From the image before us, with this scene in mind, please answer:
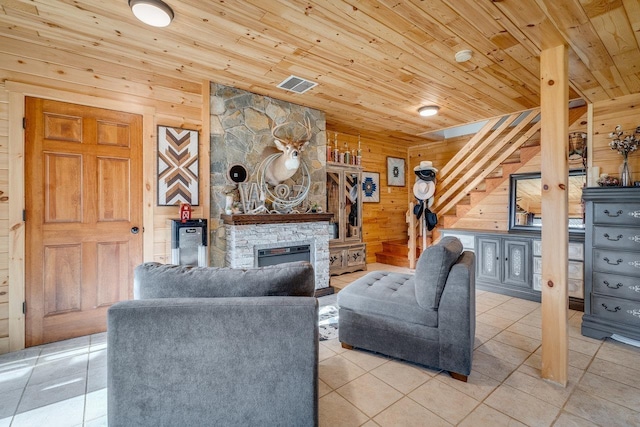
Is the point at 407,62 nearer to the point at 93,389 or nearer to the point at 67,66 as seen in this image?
the point at 67,66

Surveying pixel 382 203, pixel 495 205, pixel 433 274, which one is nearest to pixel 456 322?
pixel 433 274

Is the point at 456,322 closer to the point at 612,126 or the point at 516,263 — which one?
the point at 516,263

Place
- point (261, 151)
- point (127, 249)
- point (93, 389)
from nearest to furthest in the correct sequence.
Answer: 1. point (93, 389)
2. point (127, 249)
3. point (261, 151)

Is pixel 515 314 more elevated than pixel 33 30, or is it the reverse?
pixel 33 30

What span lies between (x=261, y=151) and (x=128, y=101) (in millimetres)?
1436

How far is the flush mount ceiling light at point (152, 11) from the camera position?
195 cm

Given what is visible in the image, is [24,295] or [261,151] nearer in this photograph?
[24,295]

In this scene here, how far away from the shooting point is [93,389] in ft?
6.66

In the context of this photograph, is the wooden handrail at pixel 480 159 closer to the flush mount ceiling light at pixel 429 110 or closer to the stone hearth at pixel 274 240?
the flush mount ceiling light at pixel 429 110

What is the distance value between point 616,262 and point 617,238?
0.70 ft

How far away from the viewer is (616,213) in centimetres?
262

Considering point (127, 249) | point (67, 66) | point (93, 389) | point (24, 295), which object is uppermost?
point (67, 66)

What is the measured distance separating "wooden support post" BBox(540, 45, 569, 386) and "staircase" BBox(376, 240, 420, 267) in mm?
3418

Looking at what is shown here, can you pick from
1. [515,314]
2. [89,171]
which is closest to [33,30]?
[89,171]
